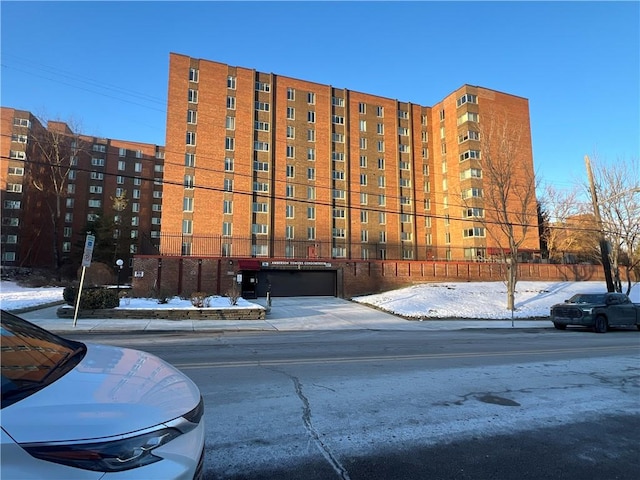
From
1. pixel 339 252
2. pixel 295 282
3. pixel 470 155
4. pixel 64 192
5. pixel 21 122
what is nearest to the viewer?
pixel 295 282

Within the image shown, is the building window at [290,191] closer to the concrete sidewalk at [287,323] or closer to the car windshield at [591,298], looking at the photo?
the concrete sidewalk at [287,323]

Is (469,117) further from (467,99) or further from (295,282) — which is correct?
(295,282)

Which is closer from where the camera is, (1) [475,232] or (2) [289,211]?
(1) [475,232]

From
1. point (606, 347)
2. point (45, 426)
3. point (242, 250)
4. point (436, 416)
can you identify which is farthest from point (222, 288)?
point (45, 426)

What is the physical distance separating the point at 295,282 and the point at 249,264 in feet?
15.9

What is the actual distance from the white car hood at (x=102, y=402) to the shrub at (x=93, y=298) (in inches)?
622

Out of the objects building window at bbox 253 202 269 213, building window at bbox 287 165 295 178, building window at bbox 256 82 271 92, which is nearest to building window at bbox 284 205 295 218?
building window at bbox 253 202 269 213

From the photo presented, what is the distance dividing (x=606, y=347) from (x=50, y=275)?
169 feet

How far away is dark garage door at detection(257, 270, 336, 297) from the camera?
35.3 meters

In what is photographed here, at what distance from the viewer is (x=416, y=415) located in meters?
5.03

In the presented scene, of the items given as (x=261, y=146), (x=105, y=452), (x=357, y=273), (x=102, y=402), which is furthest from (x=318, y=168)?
(x=105, y=452)

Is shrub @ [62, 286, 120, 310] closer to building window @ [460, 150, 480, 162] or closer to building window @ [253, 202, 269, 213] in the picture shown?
building window @ [253, 202, 269, 213]

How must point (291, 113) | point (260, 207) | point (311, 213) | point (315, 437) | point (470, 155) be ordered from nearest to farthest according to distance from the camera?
point (315, 437) < point (260, 207) < point (311, 213) < point (470, 155) < point (291, 113)

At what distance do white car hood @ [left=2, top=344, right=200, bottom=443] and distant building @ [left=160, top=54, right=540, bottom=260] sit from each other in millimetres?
38136
